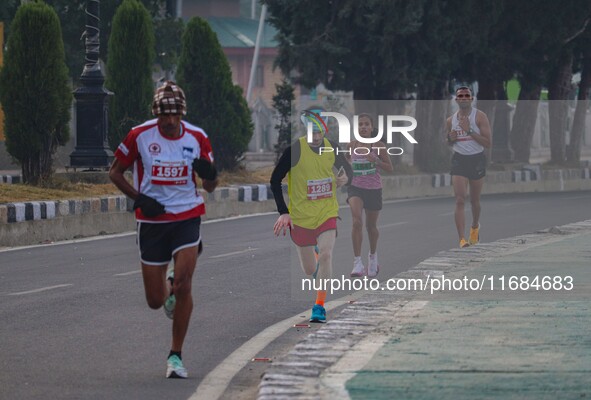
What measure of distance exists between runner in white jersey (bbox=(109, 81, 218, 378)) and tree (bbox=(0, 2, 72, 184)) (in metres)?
15.2

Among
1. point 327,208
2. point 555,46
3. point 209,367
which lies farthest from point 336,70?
point 209,367

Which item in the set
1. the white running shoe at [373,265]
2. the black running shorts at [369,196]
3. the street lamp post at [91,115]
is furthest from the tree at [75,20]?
the white running shoe at [373,265]

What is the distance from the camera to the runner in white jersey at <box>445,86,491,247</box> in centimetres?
1822

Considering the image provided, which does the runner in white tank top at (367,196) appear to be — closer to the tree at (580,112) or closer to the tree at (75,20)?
the tree at (75,20)

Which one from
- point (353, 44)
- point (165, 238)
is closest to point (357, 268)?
point (165, 238)

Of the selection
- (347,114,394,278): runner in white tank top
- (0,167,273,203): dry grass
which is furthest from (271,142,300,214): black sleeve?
(0,167,273,203): dry grass

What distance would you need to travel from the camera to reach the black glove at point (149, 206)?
1016 centimetres

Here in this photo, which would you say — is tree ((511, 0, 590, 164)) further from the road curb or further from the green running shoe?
the green running shoe

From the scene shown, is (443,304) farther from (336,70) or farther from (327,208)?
(336,70)

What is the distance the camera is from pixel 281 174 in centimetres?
1277

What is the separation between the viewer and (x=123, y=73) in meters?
29.4

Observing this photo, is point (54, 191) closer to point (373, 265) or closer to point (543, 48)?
point (373, 265)

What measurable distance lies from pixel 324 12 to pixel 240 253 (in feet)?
62.0

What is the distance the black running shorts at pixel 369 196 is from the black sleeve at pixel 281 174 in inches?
135
